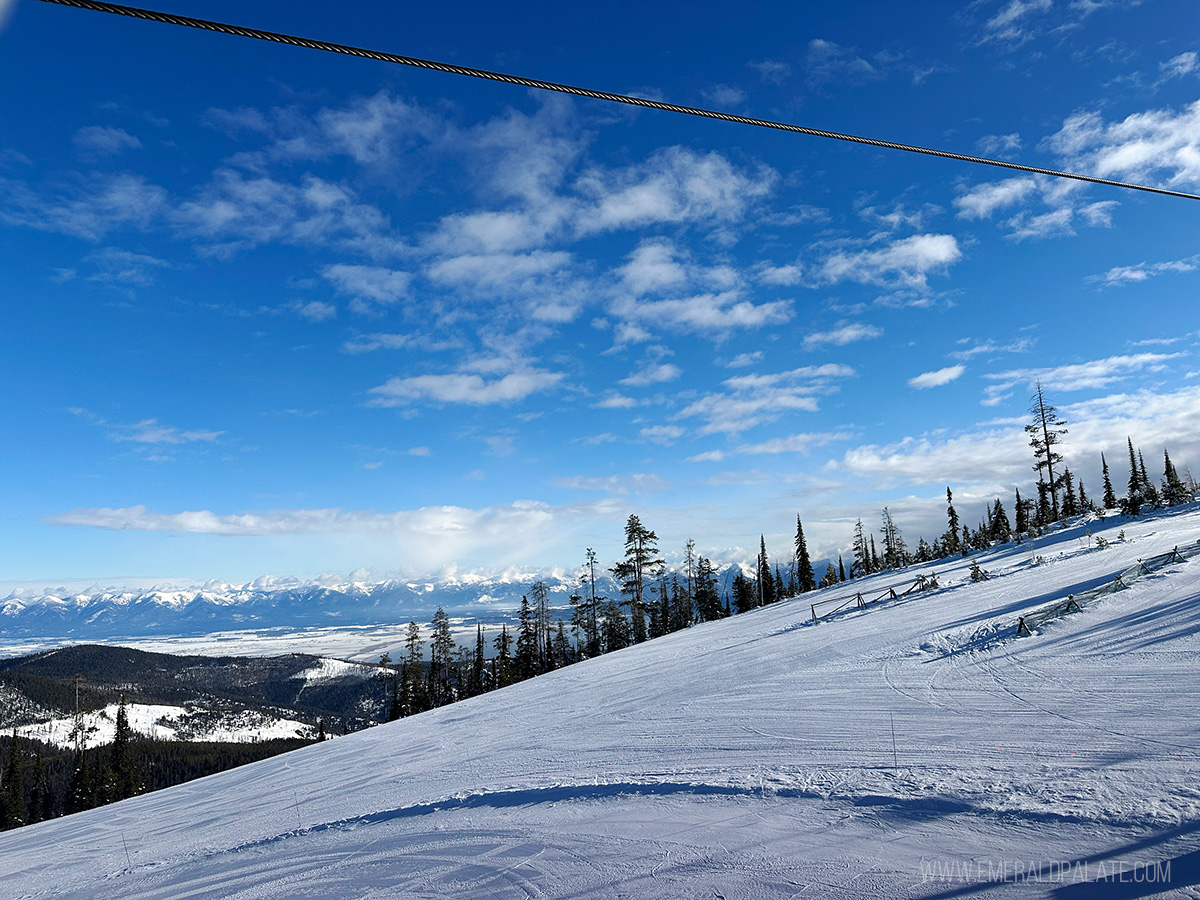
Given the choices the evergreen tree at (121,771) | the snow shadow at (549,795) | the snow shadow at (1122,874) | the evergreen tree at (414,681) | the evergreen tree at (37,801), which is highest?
the snow shadow at (1122,874)

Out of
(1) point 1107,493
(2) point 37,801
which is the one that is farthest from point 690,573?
(2) point 37,801

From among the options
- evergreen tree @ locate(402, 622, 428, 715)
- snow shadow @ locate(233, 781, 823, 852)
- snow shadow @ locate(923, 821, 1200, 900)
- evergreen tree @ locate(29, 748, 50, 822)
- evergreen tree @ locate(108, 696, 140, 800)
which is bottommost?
evergreen tree @ locate(29, 748, 50, 822)

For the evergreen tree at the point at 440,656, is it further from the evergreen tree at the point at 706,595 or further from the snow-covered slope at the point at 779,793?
the snow-covered slope at the point at 779,793

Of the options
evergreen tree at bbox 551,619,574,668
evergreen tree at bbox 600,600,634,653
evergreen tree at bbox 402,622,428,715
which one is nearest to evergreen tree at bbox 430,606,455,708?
evergreen tree at bbox 402,622,428,715

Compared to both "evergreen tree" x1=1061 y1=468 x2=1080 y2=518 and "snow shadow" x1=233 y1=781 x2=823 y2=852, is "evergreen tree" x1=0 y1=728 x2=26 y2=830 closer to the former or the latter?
"snow shadow" x1=233 y1=781 x2=823 y2=852

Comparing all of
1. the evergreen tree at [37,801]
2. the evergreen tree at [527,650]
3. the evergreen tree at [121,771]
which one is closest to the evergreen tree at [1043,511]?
the evergreen tree at [527,650]

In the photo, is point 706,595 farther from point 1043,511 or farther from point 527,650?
point 1043,511

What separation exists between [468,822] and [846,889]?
15.7 feet

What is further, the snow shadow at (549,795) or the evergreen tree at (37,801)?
the evergreen tree at (37,801)

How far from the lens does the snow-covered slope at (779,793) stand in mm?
4449

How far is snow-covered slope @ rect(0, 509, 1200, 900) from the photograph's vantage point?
4449 mm

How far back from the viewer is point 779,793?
612 centimetres

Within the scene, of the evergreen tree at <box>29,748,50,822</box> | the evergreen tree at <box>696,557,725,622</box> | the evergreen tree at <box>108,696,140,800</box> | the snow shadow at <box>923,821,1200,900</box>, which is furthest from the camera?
the evergreen tree at <box>696,557,725,622</box>

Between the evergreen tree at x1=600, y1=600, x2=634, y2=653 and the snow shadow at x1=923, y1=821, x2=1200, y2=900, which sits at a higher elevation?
the snow shadow at x1=923, y1=821, x2=1200, y2=900
